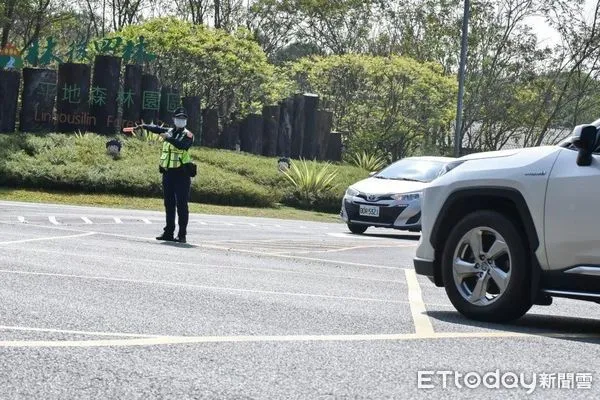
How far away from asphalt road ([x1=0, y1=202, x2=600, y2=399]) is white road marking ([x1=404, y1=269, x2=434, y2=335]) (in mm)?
19

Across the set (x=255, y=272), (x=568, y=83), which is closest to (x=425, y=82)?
(x=568, y=83)

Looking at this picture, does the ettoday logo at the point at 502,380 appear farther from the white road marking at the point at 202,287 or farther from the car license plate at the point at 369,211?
the car license plate at the point at 369,211

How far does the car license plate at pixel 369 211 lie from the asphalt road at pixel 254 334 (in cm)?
835

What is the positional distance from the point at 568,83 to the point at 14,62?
22.5m

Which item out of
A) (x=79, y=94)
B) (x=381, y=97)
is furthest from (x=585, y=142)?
(x=381, y=97)

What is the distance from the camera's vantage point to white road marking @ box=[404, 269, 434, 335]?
8852 mm

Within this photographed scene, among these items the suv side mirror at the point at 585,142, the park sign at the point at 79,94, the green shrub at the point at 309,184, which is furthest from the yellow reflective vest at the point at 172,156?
the green shrub at the point at 309,184

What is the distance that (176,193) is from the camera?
17.8 meters

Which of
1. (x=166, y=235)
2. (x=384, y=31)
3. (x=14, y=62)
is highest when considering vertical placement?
(x=384, y=31)

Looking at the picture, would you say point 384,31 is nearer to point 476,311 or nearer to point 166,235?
point 166,235

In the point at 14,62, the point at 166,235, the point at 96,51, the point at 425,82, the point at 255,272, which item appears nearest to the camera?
the point at 255,272

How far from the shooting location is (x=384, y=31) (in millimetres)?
57750

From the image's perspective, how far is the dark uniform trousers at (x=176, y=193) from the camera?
17781mm

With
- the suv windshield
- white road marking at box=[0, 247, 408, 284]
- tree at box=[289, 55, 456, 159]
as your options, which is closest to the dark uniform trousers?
white road marking at box=[0, 247, 408, 284]
